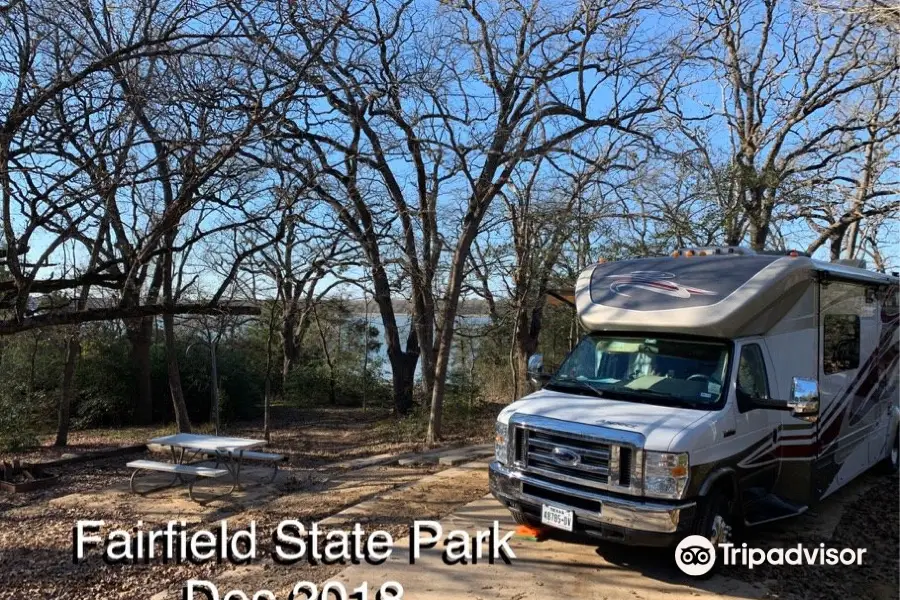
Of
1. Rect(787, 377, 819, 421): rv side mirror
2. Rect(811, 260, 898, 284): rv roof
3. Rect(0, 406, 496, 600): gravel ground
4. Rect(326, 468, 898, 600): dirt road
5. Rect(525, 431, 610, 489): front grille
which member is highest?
Rect(811, 260, 898, 284): rv roof

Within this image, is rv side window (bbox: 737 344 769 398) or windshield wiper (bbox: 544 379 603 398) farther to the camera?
windshield wiper (bbox: 544 379 603 398)

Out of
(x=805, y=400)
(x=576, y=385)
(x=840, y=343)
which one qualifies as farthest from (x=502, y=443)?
(x=840, y=343)

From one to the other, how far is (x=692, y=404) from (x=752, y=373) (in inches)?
34.0

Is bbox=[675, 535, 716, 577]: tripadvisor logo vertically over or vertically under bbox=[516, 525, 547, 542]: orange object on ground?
over

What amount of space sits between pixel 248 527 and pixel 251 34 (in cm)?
551

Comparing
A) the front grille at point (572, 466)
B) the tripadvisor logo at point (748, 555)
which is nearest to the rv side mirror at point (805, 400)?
the tripadvisor logo at point (748, 555)

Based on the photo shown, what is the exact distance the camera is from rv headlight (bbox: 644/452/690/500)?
16.1 feet

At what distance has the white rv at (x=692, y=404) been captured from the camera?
5078mm

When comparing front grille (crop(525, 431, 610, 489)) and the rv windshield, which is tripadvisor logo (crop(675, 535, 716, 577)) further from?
the rv windshield

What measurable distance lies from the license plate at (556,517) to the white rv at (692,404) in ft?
0.05

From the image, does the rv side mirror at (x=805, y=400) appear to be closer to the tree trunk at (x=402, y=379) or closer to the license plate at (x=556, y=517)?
the license plate at (x=556, y=517)

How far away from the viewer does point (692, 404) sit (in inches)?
220

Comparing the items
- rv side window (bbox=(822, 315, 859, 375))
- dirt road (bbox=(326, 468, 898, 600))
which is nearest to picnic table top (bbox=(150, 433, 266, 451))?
dirt road (bbox=(326, 468, 898, 600))

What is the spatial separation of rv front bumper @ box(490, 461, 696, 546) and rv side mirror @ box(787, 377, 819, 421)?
1.45 m
